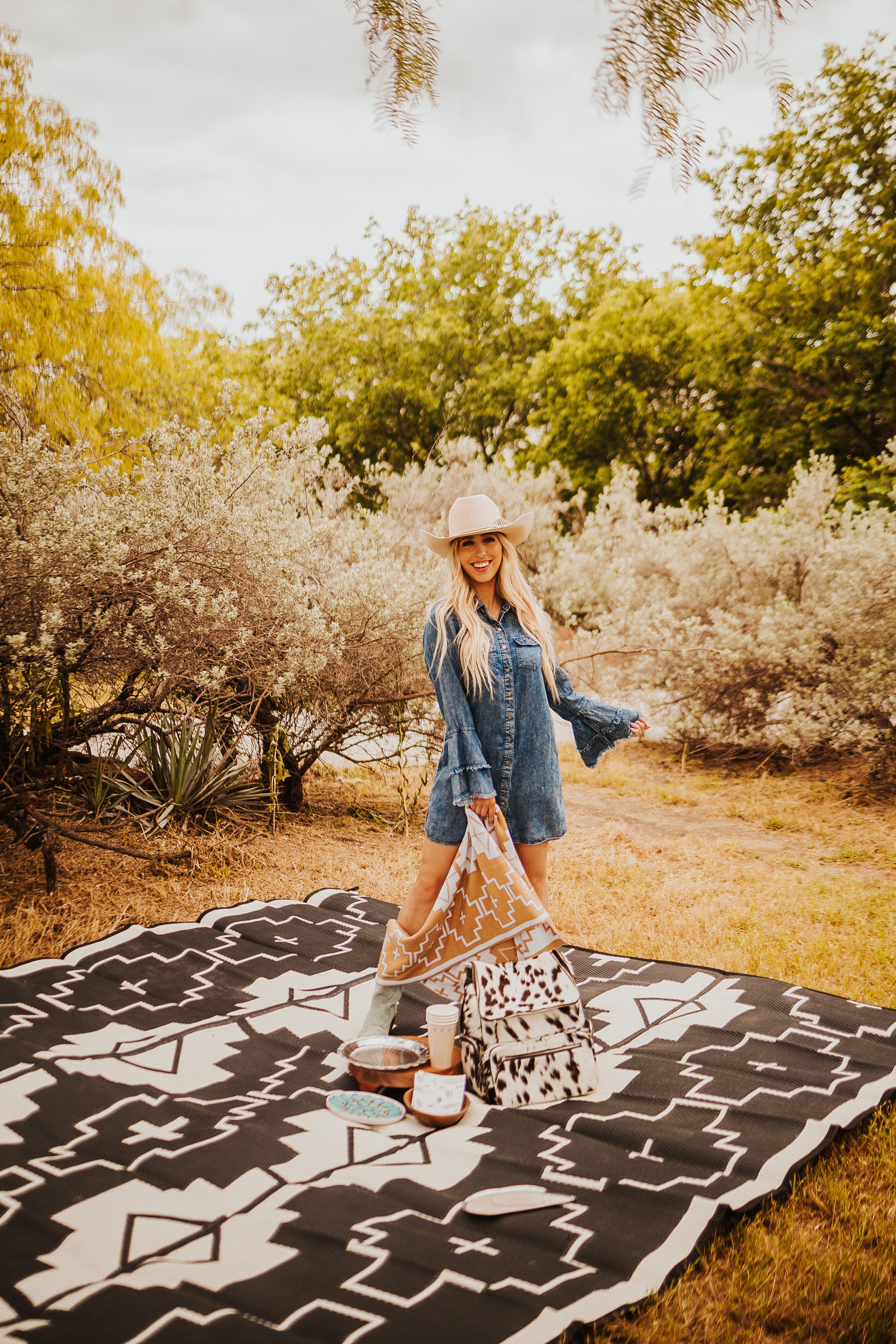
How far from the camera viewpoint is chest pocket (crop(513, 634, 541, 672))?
3.23 metres

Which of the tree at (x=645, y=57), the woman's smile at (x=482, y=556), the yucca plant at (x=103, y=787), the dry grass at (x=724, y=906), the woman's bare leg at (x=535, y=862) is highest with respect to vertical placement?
the tree at (x=645, y=57)

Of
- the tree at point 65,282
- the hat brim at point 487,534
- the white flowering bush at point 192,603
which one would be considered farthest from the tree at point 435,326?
the hat brim at point 487,534

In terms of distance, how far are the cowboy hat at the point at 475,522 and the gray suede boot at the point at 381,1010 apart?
171 cm

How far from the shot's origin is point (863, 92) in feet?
36.8

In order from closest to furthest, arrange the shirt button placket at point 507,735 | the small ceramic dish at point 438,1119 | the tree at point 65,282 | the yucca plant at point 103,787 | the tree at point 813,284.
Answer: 1. the small ceramic dish at point 438,1119
2. the shirt button placket at point 507,735
3. the yucca plant at point 103,787
4. the tree at point 65,282
5. the tree at point 813,284

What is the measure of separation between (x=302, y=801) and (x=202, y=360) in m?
16.1

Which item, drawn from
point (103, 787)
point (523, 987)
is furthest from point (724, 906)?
point (103, 787)

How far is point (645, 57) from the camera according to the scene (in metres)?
1.93

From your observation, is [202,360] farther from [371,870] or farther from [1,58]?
[371,870]

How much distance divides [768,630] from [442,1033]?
6.53m

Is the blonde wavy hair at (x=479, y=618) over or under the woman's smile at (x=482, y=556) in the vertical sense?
under

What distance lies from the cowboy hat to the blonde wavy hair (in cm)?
3

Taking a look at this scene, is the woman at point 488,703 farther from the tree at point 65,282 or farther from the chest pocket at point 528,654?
the tree at point 65,282

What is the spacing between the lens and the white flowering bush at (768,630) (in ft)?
24.9
